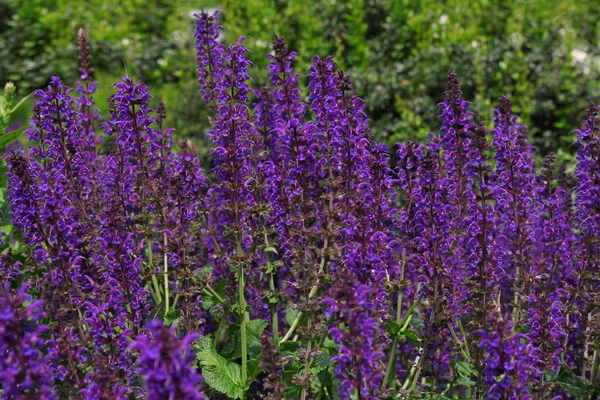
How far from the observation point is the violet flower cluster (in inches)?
169

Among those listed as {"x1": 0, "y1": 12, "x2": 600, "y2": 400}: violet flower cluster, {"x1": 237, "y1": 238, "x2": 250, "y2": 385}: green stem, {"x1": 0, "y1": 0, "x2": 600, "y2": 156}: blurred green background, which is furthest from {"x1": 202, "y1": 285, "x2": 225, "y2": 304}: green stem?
{"x1": 0, "y1": 0, "x2": 600, "y2": 156}: blurred green background

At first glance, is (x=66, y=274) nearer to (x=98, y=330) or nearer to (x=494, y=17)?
(x=98, y=330)

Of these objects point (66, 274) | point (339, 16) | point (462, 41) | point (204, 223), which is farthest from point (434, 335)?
point (339, 16)

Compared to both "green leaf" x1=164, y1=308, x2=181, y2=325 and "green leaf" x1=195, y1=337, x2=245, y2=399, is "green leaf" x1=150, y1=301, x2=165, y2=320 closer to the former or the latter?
"green leaf" x1=164, y1=308, x2=181, y2=325

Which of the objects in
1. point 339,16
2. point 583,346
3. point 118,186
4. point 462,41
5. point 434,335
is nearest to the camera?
point 434,335

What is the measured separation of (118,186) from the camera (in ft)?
16.6

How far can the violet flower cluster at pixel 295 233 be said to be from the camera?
14.0ft

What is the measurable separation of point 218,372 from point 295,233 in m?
0.96

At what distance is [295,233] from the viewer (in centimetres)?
464

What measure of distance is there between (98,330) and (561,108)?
7739 mm

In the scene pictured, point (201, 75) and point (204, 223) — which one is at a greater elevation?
point (201, 75)

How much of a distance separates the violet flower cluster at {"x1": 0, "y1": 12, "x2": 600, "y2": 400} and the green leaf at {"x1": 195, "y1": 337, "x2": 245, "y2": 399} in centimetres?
1

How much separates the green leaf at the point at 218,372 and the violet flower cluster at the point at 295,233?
10 mm

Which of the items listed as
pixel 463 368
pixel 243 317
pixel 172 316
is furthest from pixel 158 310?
pixel 463 368
